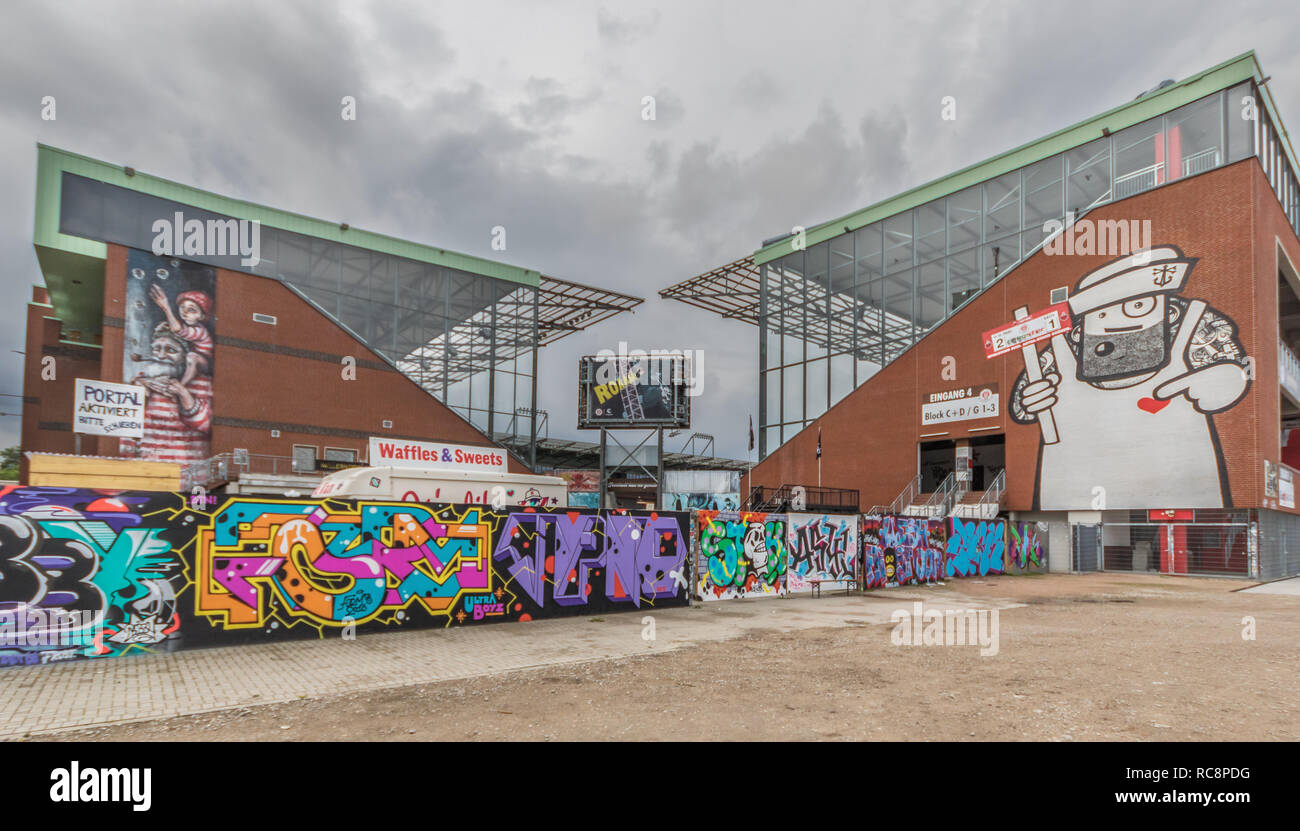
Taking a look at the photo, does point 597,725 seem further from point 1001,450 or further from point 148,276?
point 1001,450

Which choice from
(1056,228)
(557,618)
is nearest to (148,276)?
(557,618)

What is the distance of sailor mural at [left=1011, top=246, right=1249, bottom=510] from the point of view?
28.3 m

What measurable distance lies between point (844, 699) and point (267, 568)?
8.53 m

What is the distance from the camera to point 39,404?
44.0 m

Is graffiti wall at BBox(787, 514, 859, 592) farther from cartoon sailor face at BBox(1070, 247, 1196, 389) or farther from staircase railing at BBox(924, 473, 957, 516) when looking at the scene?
cartoon sailor face at BBox(1070, 247, 1196, 389)

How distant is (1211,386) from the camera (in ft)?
92.9

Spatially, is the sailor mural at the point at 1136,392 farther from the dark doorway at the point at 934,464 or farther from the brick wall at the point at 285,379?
the brick wall at the point at 285,379

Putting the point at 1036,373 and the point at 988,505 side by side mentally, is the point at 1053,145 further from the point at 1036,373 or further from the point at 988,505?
the point at 988,505

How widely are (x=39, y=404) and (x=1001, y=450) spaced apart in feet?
190

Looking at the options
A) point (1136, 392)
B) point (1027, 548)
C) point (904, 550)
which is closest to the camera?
point (904, 550)
